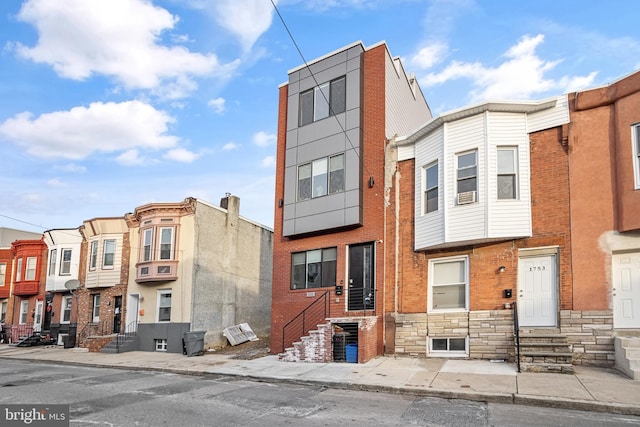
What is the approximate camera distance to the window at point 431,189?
15391 millimetres

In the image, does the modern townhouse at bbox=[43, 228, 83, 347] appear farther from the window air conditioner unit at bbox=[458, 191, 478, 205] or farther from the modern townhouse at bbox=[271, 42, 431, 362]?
the window air conditioner unit at bbox=[458, 191, 478, 205]

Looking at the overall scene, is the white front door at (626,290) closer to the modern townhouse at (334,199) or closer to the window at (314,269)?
the modern townhouse at (334,199)

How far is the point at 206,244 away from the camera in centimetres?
2375

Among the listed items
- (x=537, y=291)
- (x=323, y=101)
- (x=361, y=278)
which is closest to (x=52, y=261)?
(x=323, y=101)

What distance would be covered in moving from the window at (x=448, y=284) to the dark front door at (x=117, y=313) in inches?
677

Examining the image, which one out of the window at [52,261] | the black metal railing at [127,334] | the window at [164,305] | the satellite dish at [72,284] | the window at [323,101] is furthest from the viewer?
the window at [52,261]

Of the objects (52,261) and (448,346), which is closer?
(448,346)

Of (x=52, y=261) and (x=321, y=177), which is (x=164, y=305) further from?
(x=52, y=261)

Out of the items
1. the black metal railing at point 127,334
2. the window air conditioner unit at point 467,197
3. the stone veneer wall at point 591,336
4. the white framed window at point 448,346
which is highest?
the window air conditioner unit at point 467,197

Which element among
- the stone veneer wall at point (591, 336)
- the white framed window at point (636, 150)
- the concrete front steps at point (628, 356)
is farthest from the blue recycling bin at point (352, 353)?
the white framed window at point (636, 150)

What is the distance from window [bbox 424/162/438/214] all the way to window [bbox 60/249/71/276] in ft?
75.6

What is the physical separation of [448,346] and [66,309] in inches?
959

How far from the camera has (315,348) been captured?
1530 centimetres

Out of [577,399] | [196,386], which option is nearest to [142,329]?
[196,386]
